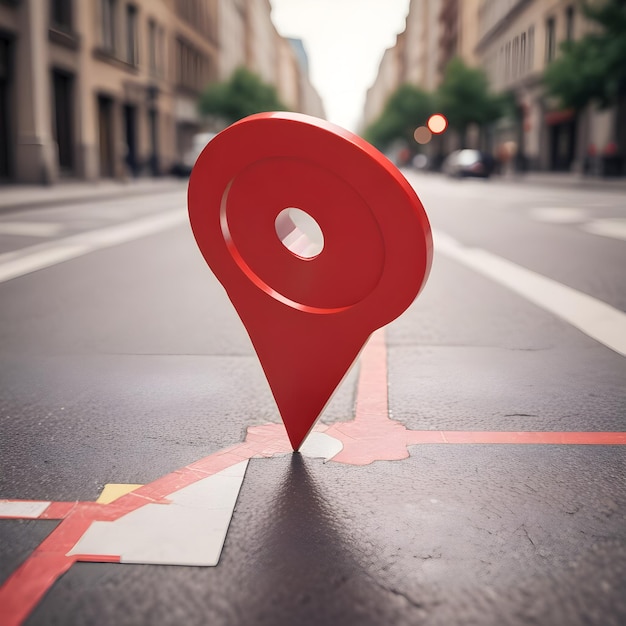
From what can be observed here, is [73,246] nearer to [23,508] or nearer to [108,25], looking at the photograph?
[23,508]

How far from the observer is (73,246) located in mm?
8898

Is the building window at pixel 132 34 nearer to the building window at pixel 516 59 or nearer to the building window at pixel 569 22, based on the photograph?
the building window at pixel 569 22

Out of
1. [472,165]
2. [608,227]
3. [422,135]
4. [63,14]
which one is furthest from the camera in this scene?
[422,135]

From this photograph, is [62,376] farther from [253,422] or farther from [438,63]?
[438,63]

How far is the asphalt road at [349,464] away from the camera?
165 centimetres

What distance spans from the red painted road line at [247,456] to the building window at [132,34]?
36.0 m

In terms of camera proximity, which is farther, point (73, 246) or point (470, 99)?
point (470, 99)

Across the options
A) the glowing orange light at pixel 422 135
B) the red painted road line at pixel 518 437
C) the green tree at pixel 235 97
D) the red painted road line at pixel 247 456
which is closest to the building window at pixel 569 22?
the green tree at pixel 235 97

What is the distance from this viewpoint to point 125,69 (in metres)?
34.0

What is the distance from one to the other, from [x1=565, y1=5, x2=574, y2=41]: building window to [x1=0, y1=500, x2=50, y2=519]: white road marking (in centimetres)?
4373

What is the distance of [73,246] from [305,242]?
695 cm

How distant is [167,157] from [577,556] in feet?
141

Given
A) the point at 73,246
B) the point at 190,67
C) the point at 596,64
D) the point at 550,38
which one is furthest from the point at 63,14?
the point at 550,38

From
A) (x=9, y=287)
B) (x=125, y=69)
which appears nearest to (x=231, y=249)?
(x=9, y=287)
